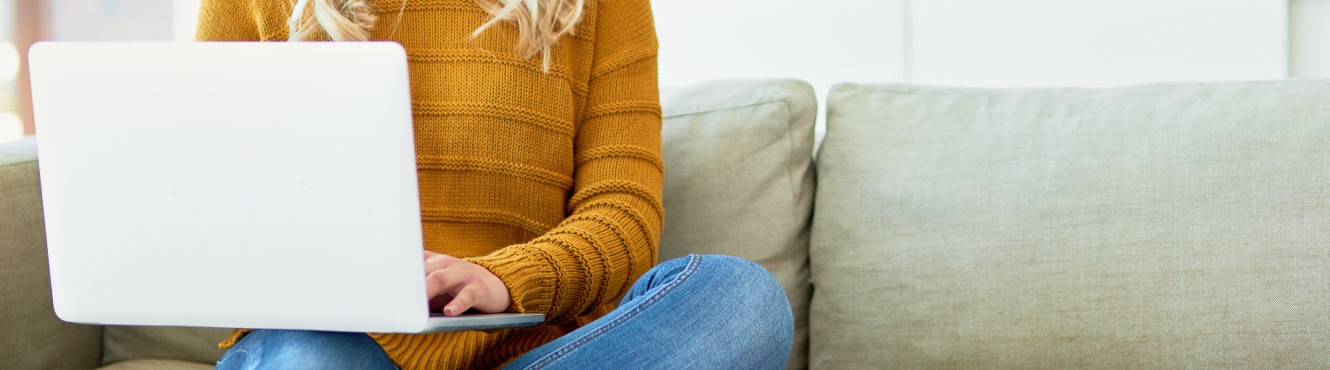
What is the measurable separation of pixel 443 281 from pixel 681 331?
19 cm

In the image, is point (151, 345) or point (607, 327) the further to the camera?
point (151, 345)

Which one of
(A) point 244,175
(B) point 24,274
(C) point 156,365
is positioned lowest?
(C) point 156,365

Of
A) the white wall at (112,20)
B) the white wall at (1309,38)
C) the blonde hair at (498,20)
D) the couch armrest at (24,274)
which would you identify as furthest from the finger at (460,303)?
the white wall at (112,20)

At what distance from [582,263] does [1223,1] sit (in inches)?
48.3

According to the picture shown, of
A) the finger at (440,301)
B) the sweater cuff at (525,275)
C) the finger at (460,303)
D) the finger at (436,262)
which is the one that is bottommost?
the sweater cuff at (525,275)

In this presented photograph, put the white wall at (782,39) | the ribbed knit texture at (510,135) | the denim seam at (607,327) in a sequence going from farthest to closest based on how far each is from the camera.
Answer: the white wall at (782,39), the ribbed knit texture at (510,135), the denim seam at (607,327)

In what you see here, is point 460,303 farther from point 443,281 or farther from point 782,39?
point 782,39

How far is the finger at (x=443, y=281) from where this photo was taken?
31.6 inches

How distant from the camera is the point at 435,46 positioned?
1.18 meters

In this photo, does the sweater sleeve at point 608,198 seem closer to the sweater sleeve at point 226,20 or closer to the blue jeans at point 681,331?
the blue jeans at point 681,331

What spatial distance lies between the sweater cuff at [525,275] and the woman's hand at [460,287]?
0.04ft

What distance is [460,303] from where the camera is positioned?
0.80 m

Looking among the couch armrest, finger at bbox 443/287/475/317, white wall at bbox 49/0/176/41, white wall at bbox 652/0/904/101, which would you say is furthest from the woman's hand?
white wall at bbox 49/0/176/41

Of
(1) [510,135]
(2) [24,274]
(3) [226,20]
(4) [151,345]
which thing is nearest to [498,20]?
(1) [510,135]
